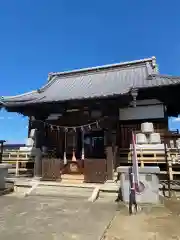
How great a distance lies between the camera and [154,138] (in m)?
11.2

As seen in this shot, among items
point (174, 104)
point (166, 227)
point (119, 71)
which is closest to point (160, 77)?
point (174, 104)

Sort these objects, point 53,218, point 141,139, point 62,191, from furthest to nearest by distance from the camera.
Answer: point 141,139 → point 62,191 → point 53,218

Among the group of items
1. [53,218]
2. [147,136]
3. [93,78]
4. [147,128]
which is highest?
[93,78]

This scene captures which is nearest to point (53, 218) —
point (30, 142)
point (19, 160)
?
point (30, 142)

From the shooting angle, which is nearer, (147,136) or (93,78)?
(147,136)

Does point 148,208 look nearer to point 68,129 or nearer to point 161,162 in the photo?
point 161,162

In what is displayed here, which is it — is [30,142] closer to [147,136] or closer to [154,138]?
[147,136]

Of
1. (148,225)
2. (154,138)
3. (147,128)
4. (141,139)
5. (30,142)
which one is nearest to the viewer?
(148,225)

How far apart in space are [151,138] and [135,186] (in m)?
4.80

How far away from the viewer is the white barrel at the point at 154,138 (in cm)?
1116

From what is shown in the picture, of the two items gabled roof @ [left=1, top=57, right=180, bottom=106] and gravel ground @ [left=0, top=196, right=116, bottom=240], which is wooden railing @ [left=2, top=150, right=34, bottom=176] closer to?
gabled roof @ [left=1, top=57, right=180, bottom=106]

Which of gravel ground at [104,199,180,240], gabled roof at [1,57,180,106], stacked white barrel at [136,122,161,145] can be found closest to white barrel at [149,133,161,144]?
stacked white barrel at [136,122,161,145]

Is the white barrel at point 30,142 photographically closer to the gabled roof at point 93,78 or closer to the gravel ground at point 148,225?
the gabled roof at point 93,78

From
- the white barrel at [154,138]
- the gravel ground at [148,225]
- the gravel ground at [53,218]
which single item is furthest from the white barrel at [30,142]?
the gravel ground at [148,225]
